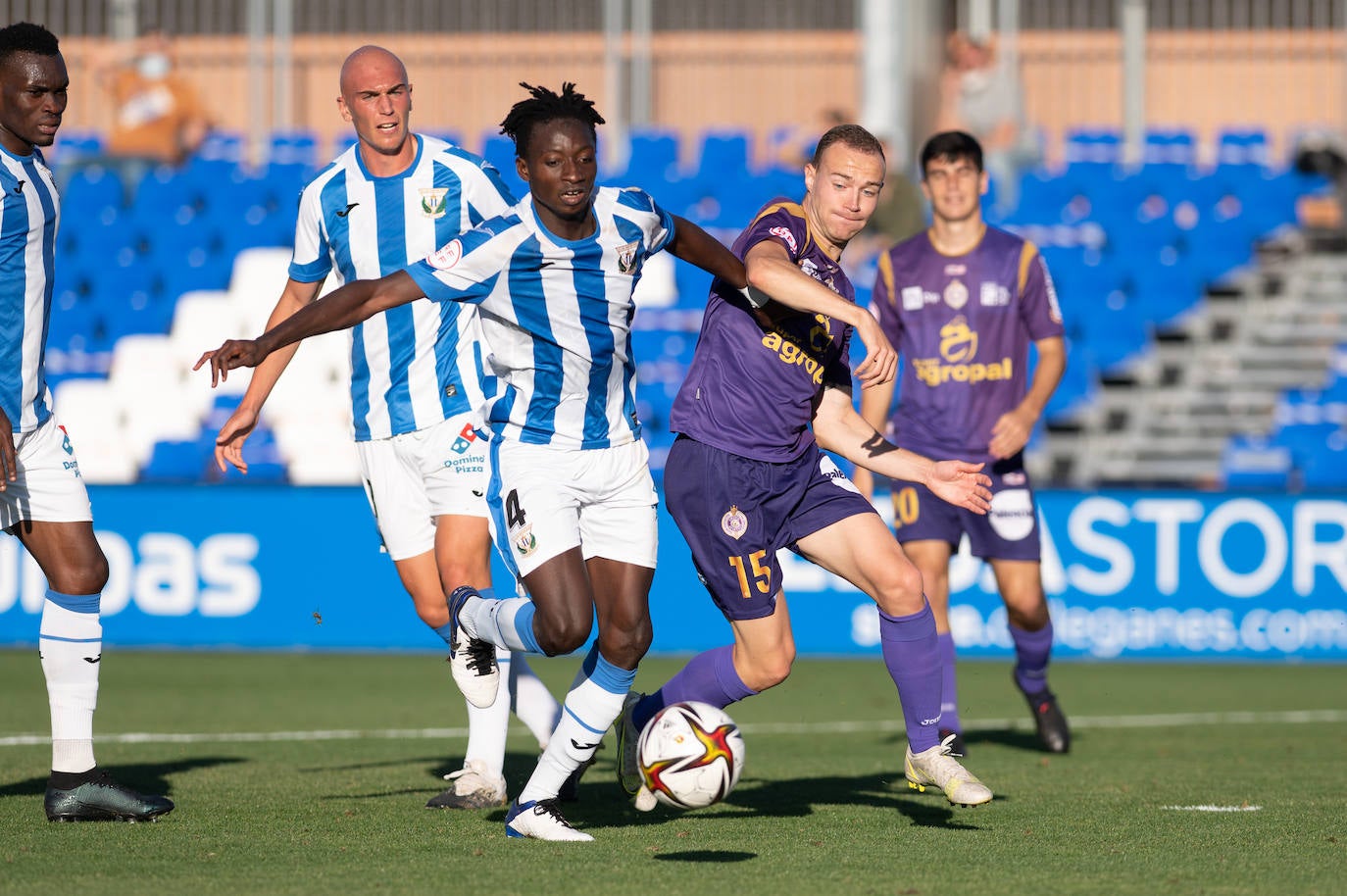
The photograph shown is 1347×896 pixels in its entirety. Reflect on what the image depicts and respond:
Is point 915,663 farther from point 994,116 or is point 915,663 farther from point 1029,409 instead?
point 994,116

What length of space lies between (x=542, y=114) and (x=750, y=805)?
262cm

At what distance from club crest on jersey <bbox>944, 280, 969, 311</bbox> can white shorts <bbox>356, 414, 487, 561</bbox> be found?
98.1 inches

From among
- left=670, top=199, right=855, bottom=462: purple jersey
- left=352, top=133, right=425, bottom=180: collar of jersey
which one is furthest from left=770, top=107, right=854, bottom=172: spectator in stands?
left=670, top=199, right=855, bottom=462: purple jersey

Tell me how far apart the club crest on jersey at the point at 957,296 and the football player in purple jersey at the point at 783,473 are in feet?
6.10

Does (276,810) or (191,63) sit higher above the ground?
(191,63)

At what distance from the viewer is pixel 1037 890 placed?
478 cm

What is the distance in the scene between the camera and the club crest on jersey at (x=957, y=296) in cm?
788

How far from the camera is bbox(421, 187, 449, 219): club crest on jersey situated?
6.46 metres

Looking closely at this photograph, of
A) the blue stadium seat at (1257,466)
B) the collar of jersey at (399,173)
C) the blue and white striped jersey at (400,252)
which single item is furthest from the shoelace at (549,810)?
the blue stadium seat at (1257,466)

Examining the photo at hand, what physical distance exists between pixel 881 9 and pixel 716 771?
44.3ft

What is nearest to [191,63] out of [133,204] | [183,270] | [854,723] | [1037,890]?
[133,204]

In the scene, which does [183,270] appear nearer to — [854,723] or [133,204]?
[133,204]

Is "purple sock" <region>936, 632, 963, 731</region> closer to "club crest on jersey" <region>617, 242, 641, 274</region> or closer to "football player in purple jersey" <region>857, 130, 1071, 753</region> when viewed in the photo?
"football player in purple jersey" <region>857, 130, 1071, 753</region>

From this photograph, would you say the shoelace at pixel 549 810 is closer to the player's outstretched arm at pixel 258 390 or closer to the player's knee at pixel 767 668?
the player's knee at pixel 767 668
